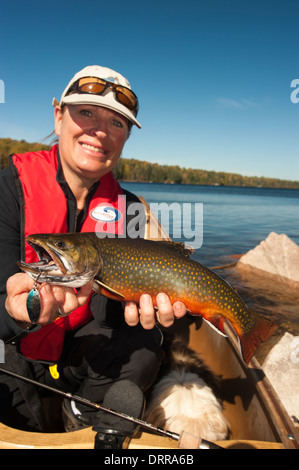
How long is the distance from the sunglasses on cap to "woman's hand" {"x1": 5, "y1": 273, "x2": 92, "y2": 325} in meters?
2.21

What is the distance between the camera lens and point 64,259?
2387mm

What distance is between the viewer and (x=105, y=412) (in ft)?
8.27

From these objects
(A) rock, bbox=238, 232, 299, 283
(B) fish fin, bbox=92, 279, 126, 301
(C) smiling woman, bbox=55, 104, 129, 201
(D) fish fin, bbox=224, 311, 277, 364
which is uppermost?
(C) smiling woman, bbox=55, 104, 129, 201

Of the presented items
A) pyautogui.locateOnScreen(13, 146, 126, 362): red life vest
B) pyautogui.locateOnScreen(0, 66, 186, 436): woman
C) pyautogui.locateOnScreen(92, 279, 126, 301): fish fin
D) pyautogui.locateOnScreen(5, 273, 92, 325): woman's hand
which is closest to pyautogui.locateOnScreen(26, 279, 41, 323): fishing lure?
pyautogui.locateOnScreen(5, 273, 92, 325): woman's hand

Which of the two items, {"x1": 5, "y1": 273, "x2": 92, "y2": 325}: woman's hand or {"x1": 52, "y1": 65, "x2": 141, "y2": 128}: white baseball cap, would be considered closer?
{"x1": 5, "y1": 273, "x2": 92, "y2": 325}: woman's hand

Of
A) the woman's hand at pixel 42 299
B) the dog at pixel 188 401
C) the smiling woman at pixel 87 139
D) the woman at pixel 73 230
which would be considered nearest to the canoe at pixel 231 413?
the dog at pixel 188 401

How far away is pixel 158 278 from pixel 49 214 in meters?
1.45

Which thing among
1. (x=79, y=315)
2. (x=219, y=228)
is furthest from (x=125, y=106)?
(x=219, y=228)

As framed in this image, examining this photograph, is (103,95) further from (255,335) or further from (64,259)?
(255,335)

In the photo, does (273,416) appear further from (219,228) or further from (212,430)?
(219,228)

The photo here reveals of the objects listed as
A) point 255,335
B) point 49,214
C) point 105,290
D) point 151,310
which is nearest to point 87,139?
point 49,214

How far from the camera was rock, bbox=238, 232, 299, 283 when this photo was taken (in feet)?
33.2

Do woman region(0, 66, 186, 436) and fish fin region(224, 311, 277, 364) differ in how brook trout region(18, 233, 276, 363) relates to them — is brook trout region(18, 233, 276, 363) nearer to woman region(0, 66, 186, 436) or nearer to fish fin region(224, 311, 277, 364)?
fish fin region(224, 311, 277, 364)
